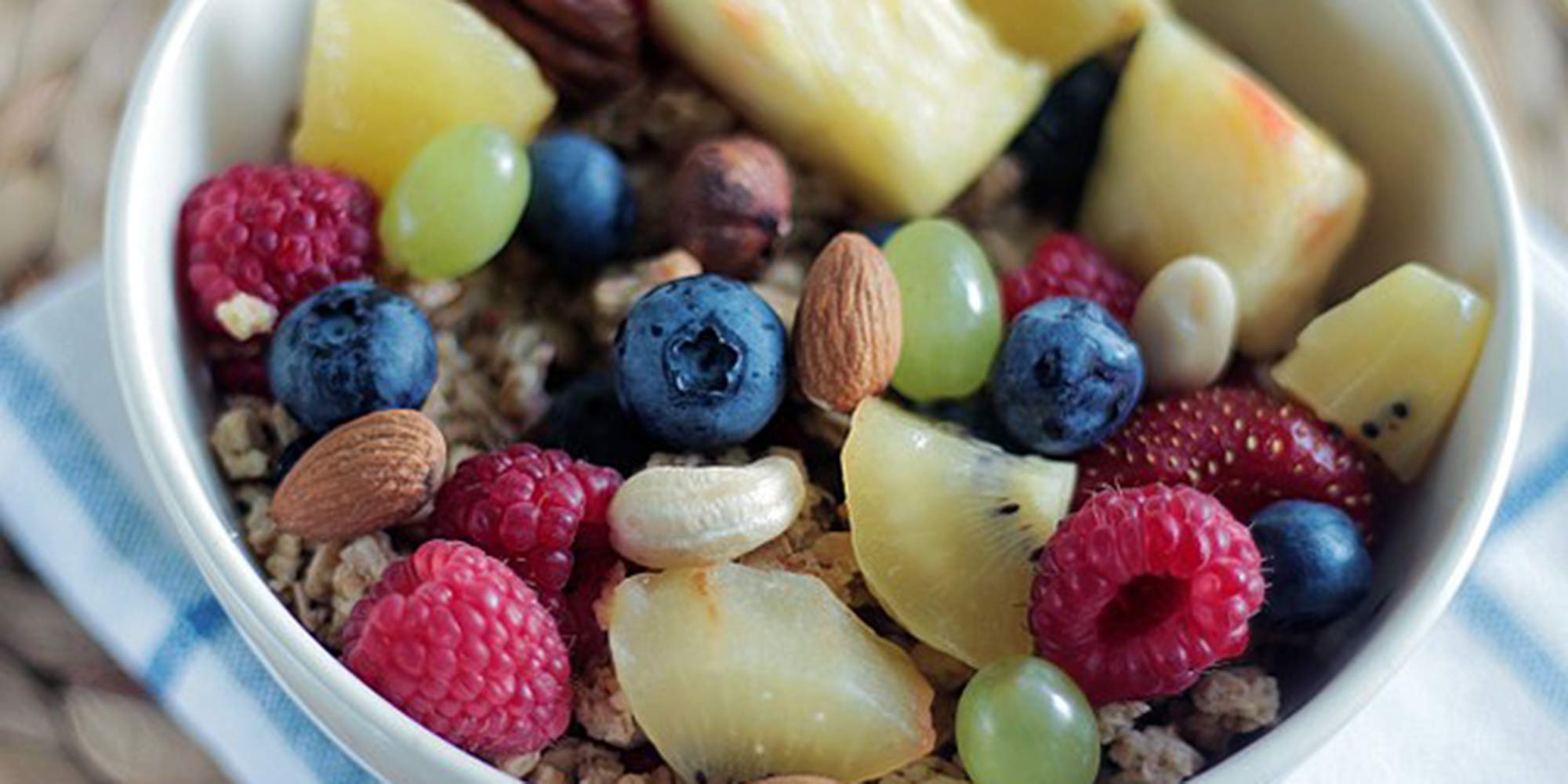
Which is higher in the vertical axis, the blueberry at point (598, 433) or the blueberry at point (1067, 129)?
the blueberry at point (1067, 129)

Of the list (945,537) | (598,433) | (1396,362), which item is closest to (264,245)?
(598,433)

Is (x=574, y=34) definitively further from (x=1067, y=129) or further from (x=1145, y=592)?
(x=1145, y=592)

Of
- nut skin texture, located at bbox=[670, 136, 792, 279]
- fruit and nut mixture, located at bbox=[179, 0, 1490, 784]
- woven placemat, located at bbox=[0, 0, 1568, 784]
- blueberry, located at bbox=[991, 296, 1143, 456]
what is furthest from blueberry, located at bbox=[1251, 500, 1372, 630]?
woven placemat, located at bbox=[0, 0, 1568, 784]

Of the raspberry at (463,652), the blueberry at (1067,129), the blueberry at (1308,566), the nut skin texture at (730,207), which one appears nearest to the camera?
the raspberry at (463,652)

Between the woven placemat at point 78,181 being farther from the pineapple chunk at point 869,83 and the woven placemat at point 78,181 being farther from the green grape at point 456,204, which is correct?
the pineapple chunk at point 869,83

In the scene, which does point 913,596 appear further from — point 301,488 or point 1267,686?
point 301,488

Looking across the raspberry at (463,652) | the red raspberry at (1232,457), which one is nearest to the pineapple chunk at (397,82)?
the raspberry at (463,652)
